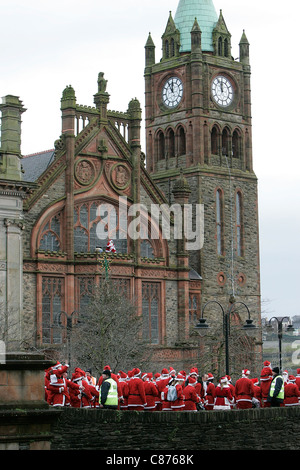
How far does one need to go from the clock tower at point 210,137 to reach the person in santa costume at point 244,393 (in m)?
40.9

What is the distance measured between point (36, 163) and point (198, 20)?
18.5m

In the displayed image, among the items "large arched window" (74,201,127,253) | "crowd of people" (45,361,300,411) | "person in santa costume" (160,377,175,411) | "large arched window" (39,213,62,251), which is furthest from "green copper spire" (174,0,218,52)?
"person in santa costume" (160,377,175,411)

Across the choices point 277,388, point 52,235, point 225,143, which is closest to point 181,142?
point 225,143

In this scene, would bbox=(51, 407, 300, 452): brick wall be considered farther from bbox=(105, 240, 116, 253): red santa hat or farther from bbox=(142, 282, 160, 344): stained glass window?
bbox=(142, 282, 160, 344): stained glass window

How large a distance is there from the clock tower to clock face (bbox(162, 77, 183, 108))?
0.23 feet

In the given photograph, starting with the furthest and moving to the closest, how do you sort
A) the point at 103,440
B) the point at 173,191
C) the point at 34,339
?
the point at 173,191
the point at 34,339
the point at 103,440

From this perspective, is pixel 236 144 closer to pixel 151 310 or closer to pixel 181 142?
pixel 181 142

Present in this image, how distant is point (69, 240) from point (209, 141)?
1729cm

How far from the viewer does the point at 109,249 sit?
2539 inches

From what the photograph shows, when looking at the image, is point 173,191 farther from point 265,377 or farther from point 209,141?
point 265,377

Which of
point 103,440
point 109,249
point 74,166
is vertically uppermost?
point 74,166

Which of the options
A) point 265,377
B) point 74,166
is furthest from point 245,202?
point 265,377

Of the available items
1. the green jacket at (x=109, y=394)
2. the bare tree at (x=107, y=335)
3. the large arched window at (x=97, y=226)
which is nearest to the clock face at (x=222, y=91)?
the large arched window at (x=97, y=226)

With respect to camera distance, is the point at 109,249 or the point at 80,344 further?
the point at 109,249
